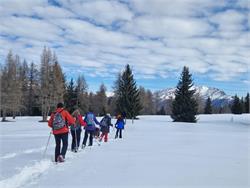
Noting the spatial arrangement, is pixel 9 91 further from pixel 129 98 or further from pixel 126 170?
pixel 126 170

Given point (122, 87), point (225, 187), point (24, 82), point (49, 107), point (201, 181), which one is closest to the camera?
point (225, 187)

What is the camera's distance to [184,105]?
192ft

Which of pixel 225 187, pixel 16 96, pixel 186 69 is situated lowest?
pixel 225 187

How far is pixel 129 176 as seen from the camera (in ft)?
29.6

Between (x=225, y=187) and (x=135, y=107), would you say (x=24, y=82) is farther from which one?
(x=225, y=187)

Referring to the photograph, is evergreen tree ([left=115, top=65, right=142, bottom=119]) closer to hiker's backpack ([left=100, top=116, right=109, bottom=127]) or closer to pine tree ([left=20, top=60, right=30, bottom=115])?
pine tree ([left=20, top=60, right=30, bottom=115])

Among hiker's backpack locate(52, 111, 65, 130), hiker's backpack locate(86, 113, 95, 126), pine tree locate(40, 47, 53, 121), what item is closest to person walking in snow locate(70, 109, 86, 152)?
hiker's backpack locate(86, 113, 95, 126)

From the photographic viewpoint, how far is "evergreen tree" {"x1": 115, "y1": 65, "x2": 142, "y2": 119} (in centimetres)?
6175

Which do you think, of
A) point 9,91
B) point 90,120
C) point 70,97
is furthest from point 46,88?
point 90,120

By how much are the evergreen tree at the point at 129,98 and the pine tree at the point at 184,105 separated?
259 inches

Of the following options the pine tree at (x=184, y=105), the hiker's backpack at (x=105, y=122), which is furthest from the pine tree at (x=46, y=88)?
the hiker's backpack at (x=105, y=122)

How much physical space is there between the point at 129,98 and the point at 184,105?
9.49 meters

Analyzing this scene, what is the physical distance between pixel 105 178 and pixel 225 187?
2.69 metres

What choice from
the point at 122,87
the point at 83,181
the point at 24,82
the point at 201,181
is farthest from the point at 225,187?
the point at 24,82
